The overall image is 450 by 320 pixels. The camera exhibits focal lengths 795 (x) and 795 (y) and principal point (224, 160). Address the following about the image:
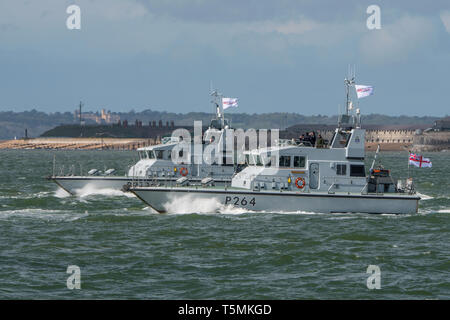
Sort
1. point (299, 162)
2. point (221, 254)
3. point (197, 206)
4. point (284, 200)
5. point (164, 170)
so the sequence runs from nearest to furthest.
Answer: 1. point (221, 254)
2. point (284, 200)
3. point (197, 206)
4. point (299, 162)
5. point (164, 170)

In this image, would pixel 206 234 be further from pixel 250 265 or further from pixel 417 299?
pixel 417 299

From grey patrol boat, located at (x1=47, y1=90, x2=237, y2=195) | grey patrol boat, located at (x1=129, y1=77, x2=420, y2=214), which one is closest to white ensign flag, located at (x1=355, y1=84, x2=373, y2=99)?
grey patrol boat, located at (x1=129, y1=77, x2=420, y2=214)

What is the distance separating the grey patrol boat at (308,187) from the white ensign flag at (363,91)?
77 centimetres

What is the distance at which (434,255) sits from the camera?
2548 centimetres

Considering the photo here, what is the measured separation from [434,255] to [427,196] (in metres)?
24.3

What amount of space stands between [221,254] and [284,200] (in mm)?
9355

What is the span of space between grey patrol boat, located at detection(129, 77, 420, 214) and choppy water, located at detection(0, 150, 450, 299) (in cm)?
57

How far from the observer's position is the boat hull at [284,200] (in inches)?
1346

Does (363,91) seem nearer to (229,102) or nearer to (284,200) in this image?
(284,200)

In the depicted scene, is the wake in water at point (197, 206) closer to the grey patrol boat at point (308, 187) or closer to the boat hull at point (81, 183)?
the grey patrol boat at point (308, 187)

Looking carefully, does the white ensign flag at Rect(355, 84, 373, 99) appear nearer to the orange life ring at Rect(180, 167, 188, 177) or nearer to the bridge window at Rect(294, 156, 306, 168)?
the bridge window at Rect(294, 156, 306, 168)

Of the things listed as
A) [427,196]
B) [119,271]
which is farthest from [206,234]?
[427,196]

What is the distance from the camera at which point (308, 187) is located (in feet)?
114

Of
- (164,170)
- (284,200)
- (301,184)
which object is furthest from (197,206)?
(164,170)
